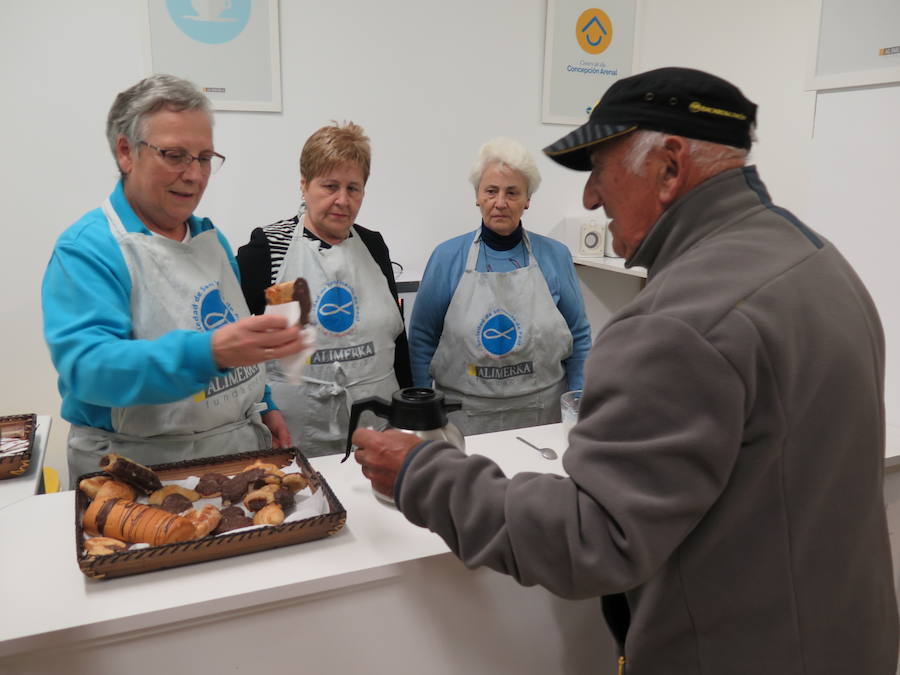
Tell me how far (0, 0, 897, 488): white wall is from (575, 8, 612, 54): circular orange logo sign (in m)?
0.21

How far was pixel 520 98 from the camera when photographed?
10.4 feet

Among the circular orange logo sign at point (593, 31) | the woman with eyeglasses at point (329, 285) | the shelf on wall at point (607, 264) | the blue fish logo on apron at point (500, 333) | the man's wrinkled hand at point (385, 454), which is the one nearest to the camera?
the man's wrinkled hand at point (385, 454)

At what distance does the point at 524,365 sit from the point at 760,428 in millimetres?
1460

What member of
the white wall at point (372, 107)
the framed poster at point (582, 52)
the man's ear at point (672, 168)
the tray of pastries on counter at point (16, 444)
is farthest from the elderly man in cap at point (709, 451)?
the framed poster at point (582, 52)

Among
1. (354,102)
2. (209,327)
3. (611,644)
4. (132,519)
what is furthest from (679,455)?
(354,102)

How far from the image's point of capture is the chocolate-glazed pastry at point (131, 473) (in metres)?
1.13

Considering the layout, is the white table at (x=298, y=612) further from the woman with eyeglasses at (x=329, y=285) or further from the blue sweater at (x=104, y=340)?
the woman with eyeglasses at (x=329, y=285)

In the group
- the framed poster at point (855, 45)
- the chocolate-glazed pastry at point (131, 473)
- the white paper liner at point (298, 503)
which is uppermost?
the framed poster at point (855, 45)

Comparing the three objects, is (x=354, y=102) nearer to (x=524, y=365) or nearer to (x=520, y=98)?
(x=520, y=98)

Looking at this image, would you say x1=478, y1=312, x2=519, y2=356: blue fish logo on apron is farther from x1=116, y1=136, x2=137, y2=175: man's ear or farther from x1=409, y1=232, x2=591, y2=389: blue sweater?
x1=116, y1=136, x2=137, y2=175: man's ear

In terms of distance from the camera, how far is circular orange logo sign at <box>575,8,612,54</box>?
3.21 meters

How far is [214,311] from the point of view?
57.0 inches

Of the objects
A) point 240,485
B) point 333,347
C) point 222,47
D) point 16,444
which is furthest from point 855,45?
point 16,444

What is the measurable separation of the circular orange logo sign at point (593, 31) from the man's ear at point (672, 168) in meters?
2.63
